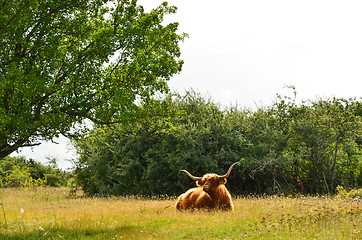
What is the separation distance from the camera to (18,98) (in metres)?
11.2

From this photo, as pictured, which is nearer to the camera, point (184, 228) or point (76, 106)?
point (184, 228)

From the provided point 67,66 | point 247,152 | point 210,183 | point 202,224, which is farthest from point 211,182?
point 247,152

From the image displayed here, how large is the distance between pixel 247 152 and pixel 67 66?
12524 mm

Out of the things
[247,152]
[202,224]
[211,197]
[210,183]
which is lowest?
[202,224]

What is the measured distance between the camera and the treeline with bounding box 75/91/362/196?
777 inches

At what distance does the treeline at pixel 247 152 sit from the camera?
19734 mm

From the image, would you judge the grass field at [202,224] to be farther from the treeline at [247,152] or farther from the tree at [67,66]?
the treeline at [247,152]

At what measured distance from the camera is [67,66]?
38.7 ft

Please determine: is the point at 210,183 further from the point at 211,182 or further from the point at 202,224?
the point at 202,224

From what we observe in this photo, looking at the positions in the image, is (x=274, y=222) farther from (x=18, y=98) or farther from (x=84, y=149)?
(x=84, y=149)

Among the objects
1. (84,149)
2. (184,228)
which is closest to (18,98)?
(184,228)

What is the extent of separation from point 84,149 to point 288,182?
1429 centimetres

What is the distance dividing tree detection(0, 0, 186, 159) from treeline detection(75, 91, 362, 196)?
6.56m

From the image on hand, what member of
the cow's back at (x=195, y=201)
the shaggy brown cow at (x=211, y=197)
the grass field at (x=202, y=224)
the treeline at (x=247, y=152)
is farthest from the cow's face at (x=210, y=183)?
the treeline at (x=247, y=152)
